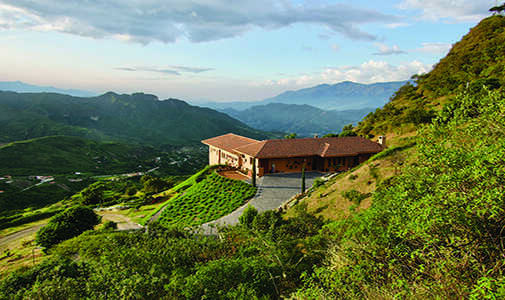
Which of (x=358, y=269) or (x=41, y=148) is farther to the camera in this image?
(x=41, y=148)

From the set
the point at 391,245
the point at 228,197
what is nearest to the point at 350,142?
the point at 228,197

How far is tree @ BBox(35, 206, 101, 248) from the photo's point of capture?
28.4m

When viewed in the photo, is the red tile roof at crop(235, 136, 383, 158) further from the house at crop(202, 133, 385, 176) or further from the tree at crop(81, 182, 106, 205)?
the tree at crop(81, 182, 106, 205)

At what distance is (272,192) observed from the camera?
3431 centimetres

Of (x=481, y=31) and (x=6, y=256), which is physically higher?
(x=481, y=31)

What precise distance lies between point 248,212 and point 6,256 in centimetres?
2789

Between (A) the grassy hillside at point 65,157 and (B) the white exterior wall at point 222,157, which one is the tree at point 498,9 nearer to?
(B) the white exterior wall at point 222,157

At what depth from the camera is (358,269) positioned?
401 inches

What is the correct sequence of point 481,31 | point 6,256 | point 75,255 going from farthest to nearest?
point 481,31
point 6,256
point 75,255

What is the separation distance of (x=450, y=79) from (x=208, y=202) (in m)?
46.3

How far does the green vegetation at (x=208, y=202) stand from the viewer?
3284 cm

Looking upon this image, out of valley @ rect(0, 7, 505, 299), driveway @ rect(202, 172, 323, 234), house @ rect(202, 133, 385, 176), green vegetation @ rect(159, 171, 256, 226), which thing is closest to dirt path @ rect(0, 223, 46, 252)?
valley @ rect(0, 7, 505, 299)

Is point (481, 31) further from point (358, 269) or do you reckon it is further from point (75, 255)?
point (75, 255)

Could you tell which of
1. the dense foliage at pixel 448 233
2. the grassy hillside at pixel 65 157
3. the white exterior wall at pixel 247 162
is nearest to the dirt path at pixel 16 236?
the white exterior wall at pixel 247 162
